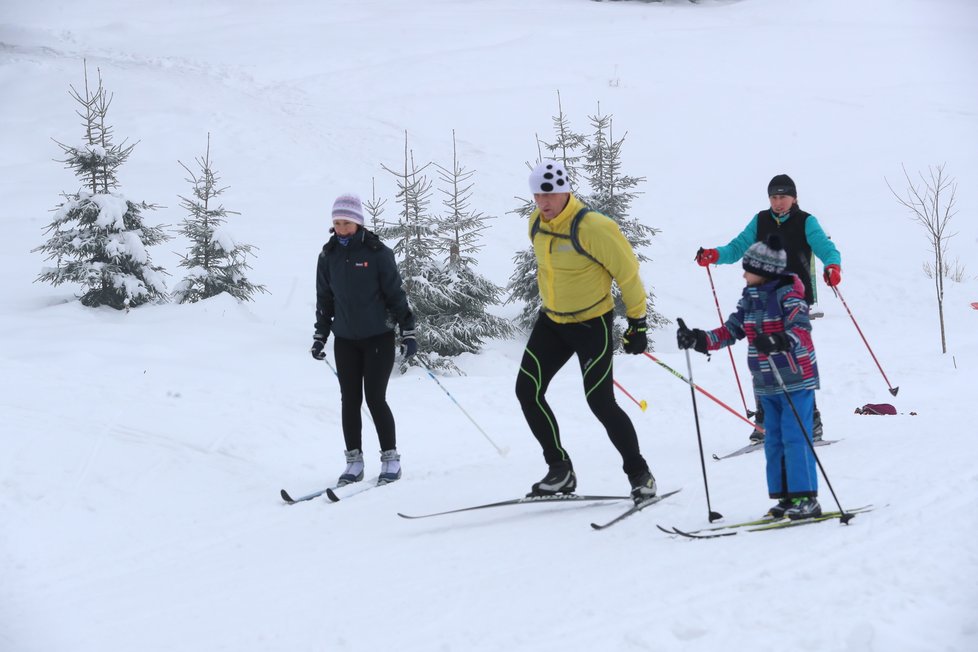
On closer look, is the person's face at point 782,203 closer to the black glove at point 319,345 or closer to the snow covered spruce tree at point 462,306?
the black glove at point 319,345

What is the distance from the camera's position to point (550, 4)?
53406 millimetres

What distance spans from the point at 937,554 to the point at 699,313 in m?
16.6

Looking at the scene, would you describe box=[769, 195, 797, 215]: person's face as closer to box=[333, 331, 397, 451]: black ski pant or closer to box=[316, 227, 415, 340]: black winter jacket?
box=[316, 227, 415, 340]: black winter jacket

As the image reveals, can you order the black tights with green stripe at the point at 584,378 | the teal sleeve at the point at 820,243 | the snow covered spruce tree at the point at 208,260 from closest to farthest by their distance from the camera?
1. the black tights with green stripe at the point at 584,378
2. the teal sleeve at the point at 820,243
3. the snow covered spruce tree at the point at 208,260

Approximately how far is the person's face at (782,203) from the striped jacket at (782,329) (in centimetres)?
227

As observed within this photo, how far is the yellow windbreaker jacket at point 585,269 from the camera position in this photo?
490cm

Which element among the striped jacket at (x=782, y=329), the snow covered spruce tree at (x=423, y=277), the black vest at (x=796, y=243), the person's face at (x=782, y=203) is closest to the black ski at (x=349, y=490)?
the striped jacket at (x=782, y=329)

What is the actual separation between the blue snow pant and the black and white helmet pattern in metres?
1.75

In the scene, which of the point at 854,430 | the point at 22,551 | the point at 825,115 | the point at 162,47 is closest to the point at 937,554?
the point at 854,430

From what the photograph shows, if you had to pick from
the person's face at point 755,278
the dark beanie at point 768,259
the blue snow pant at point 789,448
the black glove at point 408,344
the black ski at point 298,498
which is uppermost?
the dark beanie at point 768,259

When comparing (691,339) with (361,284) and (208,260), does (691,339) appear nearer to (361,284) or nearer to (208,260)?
(361,284)

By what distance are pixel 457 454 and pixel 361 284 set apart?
2.32 metres

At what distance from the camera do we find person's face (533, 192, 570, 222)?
496 cm

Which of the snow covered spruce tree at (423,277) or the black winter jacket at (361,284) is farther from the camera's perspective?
the snow covered spruce tree at (423,277)
